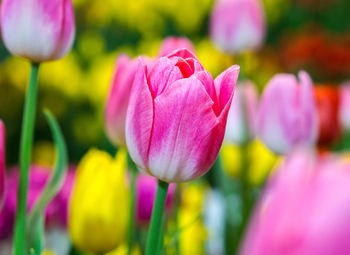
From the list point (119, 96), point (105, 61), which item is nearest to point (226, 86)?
point (119, 96)

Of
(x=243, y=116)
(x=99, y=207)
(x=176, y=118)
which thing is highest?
(x=176, y=118)

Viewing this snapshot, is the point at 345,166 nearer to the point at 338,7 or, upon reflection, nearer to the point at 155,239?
the point at 155,239

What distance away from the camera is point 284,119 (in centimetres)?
54

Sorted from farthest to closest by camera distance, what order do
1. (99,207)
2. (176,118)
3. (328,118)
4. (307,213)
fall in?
(328,118), (99,207), (176,118), (307,213)

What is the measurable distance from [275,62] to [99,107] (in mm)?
882

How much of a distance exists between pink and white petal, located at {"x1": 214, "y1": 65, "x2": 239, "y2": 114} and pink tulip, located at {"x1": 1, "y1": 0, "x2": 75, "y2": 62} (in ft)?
0.40

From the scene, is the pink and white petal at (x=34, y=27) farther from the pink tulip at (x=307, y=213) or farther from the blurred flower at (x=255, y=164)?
the blurred flower at (x=255, y=164)

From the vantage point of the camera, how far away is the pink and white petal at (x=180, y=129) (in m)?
0.34

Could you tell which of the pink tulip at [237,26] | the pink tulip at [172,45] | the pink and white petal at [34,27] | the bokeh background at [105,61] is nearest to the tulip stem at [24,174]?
the pink and white petal at [34,27]

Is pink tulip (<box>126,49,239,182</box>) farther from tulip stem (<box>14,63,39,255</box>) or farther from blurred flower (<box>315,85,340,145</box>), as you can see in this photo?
blurred flower (<box>315,85,340,145</box>)

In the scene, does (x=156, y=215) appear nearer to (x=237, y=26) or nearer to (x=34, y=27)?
(x=34, y=27)

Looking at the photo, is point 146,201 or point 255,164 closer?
point 146,201

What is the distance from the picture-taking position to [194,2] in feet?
8.35

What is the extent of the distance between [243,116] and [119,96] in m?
0.42
